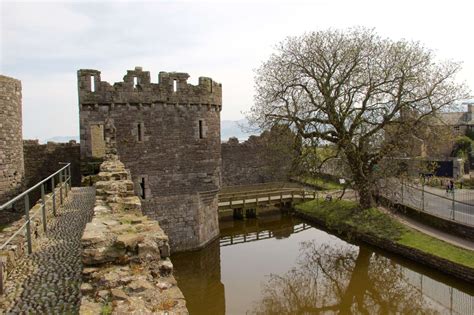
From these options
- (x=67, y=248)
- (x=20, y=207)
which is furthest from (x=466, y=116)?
(x=67, y=248)

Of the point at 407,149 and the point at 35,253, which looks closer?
the point at 35,253

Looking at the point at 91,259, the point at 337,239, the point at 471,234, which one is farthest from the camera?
the point at 337,239

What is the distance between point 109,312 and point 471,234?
15.9m

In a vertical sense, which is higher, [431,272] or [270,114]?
[270,114]

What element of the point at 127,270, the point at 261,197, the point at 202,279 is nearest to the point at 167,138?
the point at 202,279

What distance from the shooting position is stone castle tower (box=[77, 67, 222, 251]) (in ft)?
50.3

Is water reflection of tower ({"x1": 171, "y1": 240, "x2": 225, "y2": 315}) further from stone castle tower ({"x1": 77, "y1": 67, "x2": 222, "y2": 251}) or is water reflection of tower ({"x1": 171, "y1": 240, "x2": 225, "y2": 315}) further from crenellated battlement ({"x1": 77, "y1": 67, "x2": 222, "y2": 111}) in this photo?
crenellated battlement ({"x1": 77, "y1": 67, "x2": 222, "y2": 111})

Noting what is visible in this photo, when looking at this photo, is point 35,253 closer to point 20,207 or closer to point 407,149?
point 20,207

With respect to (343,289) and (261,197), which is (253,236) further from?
(343,289)

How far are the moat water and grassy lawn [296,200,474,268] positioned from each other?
2.35 ft

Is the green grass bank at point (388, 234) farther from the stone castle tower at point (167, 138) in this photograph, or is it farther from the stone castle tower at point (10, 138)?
the stone castle tower at point (10, 138)

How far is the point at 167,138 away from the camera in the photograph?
16172 millimetres

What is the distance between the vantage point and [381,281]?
14.7 m

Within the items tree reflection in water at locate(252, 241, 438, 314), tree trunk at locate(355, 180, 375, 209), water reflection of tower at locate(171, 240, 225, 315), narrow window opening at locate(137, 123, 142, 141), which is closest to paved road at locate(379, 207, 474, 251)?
tree trunk at locate(355, 180, 375, 209)
